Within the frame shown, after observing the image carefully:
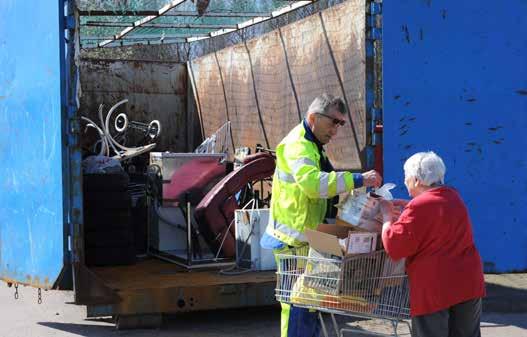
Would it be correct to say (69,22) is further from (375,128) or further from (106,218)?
(375,128)

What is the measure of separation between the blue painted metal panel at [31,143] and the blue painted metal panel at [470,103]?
9.61 ft

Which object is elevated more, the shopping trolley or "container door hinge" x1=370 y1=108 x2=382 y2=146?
"container door hinge" x1=370 y1=108 x2=382 y2=146

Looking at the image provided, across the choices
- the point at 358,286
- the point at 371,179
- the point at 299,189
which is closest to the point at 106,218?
the point at 299,189

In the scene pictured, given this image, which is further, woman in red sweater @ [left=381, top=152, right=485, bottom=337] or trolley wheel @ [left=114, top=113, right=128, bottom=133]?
trolley wheel @ [left=114, top=113, right=128, bottom=133]

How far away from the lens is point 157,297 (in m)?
7.07

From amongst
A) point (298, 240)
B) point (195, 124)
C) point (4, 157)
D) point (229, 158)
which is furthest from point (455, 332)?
point (195, 124)

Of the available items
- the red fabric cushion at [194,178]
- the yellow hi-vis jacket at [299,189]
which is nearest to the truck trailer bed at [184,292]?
the red fabric cushion at [194,178]

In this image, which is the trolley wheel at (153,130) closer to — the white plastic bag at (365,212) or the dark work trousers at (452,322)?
the white plastic bag at (365,212)

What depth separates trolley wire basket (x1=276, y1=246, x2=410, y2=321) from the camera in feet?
14.9

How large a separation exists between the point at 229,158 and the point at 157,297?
3785 mm

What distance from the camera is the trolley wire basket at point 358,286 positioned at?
4.53 m

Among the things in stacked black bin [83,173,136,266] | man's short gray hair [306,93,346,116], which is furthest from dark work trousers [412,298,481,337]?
stacked black bin [83,173,136,266]

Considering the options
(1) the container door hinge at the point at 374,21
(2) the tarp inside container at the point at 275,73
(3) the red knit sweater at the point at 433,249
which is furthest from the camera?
(2) the tarp inside container at the point at 275,73

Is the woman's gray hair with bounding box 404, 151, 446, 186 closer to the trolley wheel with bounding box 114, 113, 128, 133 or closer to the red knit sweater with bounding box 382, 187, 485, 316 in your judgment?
the red knit sweater with bounding box 382, 187, 485, 316
